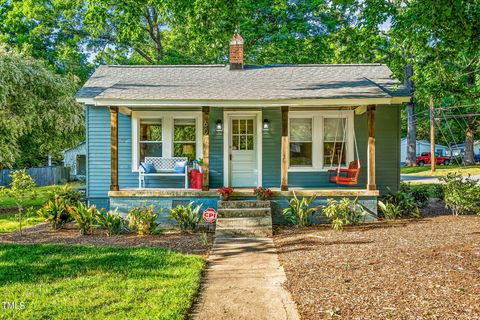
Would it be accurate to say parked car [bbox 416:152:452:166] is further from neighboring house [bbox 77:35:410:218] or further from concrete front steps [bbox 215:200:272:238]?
concrete front steps [bbox 215:200:272:238]

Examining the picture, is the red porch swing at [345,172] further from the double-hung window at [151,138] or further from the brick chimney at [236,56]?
the double-hung window at [151,138]

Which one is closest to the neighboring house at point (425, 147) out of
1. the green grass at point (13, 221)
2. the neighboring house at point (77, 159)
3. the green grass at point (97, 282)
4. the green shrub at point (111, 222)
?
the neighboring house at point (77, 159)

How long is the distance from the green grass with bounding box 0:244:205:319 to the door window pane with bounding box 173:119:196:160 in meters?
4.33

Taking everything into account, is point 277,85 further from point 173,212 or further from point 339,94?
point 173,212

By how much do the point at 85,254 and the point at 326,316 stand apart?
406cm

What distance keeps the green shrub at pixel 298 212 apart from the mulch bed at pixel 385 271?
0.67 m

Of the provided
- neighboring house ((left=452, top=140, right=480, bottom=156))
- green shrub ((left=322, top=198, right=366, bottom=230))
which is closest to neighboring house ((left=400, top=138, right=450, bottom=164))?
neighboring house ((left=452, top=140, right=480, bottom=156))

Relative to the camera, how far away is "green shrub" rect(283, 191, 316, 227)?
28.0 feet

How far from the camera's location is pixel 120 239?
24.6 ft

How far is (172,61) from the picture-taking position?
20984 mm

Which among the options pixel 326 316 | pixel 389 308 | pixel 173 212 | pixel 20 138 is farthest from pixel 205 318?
pixel 20 138

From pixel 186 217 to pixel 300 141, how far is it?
12.9 feet

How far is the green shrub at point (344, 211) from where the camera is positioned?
8.35 metres

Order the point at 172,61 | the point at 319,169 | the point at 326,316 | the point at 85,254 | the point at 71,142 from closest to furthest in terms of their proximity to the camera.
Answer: the point at 326,316
the point at 85,254
the point at 319,169
the point at 71,142
the point at 172,61
